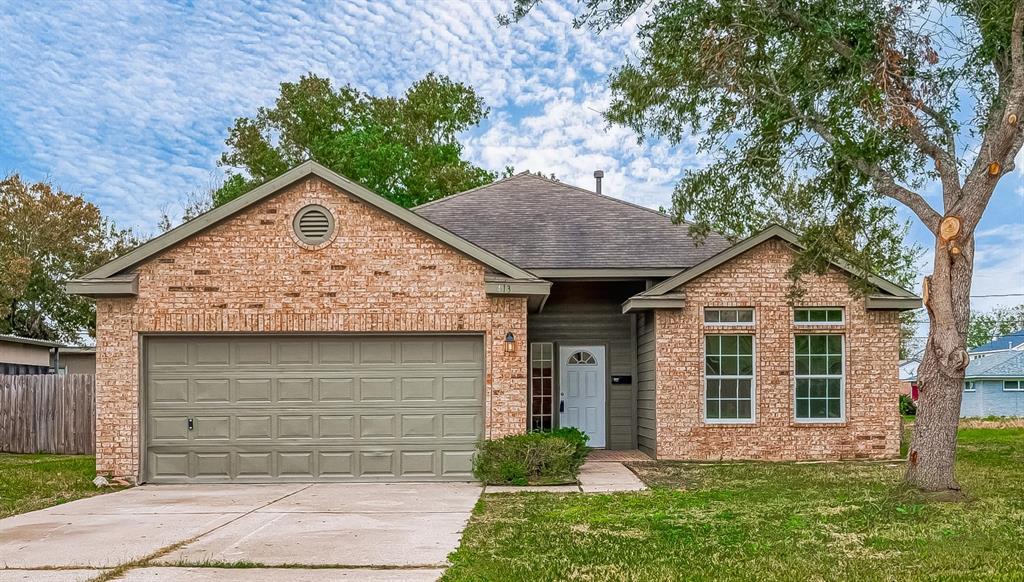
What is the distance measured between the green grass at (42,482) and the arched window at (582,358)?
8370mm

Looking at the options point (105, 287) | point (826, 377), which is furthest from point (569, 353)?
point (105, 287)

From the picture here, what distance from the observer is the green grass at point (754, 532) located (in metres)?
6.50

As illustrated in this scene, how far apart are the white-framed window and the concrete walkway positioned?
3205mm

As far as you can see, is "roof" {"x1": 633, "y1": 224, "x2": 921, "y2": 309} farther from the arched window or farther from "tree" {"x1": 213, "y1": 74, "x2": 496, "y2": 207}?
"tree" {"x1": 213, "y1": 74, "x2": 496, "y2": 207}

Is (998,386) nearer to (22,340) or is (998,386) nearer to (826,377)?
(826,377)

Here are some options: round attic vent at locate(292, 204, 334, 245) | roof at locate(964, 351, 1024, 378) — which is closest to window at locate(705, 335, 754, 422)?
round attic vent at locate(292, 204, 334, 245)

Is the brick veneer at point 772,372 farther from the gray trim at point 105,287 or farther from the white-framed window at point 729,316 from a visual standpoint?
the gray trim at point 105,287

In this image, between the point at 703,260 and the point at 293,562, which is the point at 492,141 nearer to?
the point at 703,260

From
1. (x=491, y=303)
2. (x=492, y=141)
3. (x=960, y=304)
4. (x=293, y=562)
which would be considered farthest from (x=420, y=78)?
(x=293, y=562)

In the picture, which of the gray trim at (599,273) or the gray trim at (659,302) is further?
the gray trim at (599,273)

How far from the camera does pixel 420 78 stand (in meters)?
36.1

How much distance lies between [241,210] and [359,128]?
75.5 feet

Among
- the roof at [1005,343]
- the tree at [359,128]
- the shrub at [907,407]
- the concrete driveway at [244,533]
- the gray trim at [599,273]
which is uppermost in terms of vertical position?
the tree at [359,128]

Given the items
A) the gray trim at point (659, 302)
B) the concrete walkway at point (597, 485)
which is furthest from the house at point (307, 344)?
the gray trim at point (659, 302)
